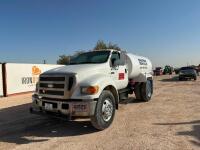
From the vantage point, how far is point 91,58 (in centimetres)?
865

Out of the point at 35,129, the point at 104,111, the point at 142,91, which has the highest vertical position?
the point at 142,91

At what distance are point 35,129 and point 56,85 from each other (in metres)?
1.55

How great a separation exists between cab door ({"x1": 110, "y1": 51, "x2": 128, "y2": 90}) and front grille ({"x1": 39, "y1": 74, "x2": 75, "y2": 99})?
2.08 meters

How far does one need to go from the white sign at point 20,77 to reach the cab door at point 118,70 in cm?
1077

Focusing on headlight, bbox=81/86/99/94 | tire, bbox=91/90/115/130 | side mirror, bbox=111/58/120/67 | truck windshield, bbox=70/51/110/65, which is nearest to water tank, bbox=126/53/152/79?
side mirror, bbox=111/58/120/67

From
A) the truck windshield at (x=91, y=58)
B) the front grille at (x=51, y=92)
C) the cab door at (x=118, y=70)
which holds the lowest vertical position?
the front grille at (x=51, y=92)

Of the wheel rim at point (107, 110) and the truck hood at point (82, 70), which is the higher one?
the truck hood at point (82, 70)

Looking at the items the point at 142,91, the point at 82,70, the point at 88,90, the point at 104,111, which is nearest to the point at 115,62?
the point at 82,70

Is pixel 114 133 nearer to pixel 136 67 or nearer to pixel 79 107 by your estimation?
pixel 79 107

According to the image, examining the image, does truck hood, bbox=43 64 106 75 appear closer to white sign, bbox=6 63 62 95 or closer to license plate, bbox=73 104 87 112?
license plate, bbox=73 104 87 112

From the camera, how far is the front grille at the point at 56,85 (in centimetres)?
650

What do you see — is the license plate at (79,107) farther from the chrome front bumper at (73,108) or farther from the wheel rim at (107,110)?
the wheel rim at (107,110)

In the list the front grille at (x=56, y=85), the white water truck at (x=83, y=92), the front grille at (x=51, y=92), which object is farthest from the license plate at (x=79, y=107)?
the front grille at (x=51, y=92)

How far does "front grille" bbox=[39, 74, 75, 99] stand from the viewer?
6.50m
